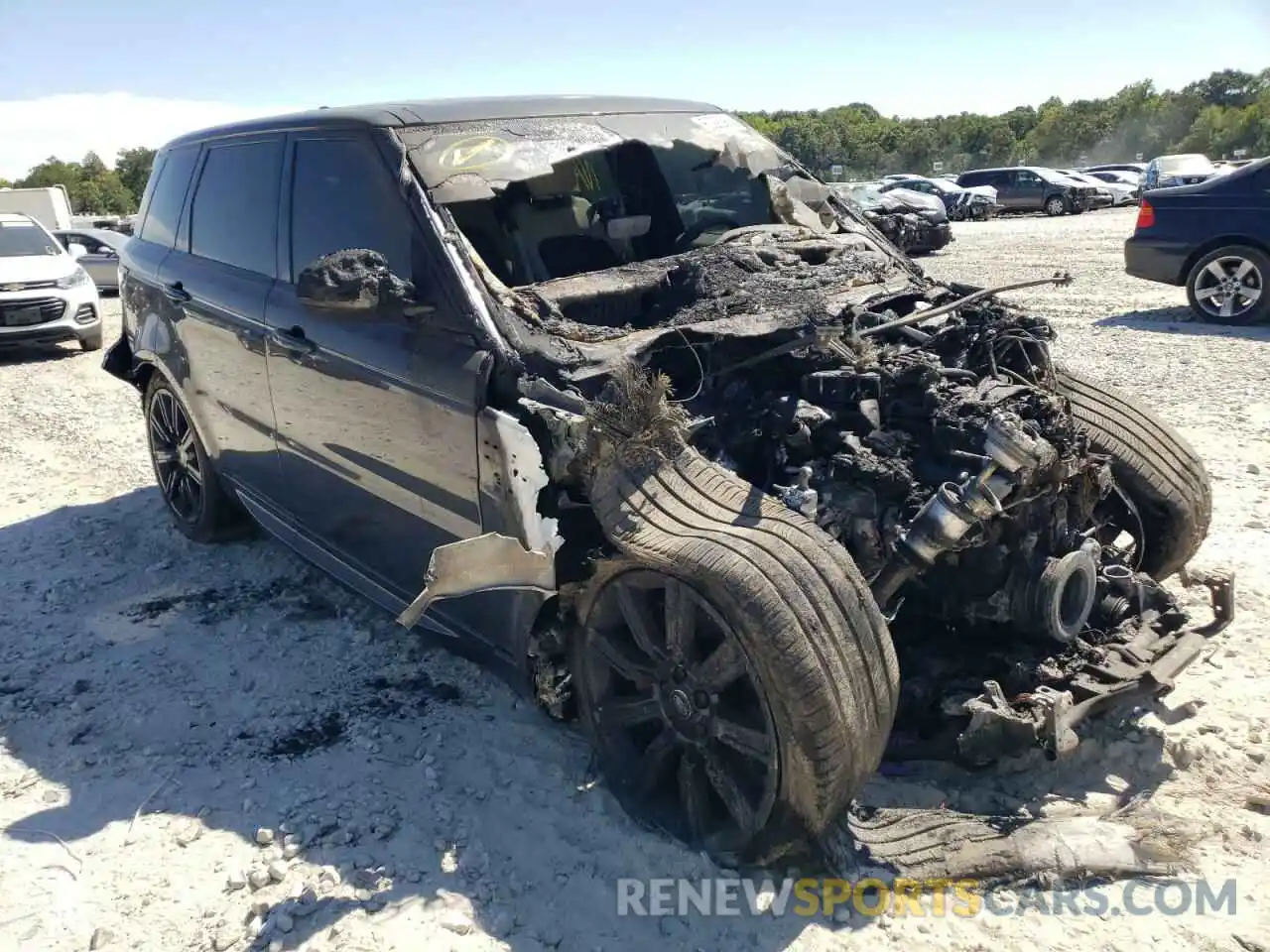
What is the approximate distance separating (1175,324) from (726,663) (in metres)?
9.05

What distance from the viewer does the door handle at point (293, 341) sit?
383cm

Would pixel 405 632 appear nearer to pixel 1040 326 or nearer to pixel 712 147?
pixel 712 147

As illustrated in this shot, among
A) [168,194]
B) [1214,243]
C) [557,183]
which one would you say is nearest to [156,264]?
[168,194]

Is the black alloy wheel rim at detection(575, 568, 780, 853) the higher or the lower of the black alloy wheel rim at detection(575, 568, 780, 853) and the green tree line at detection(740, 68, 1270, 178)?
the lower

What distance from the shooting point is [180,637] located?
4.44 meters

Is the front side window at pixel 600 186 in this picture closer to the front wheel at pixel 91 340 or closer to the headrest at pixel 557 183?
the headrest at pixel 557 183

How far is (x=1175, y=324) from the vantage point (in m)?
9.97

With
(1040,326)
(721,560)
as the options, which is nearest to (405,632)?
(721,560)

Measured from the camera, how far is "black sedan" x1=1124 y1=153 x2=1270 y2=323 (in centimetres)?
951

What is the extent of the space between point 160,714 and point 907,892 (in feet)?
8.97

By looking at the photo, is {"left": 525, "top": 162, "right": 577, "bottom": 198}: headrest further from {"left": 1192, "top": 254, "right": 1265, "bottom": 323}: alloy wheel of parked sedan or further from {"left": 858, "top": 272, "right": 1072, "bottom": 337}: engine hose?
{"left": 1192, "top": 254, "right": 1265, "bottom": 323}: alloy wheel of parked sedan

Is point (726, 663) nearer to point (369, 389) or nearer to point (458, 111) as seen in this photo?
point (369, 389)

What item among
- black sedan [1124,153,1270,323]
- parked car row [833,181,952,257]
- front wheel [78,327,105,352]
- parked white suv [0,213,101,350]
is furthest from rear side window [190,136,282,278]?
parked car row [833,181,952,257]

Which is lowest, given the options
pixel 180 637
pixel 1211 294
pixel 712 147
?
pixel 180 637
